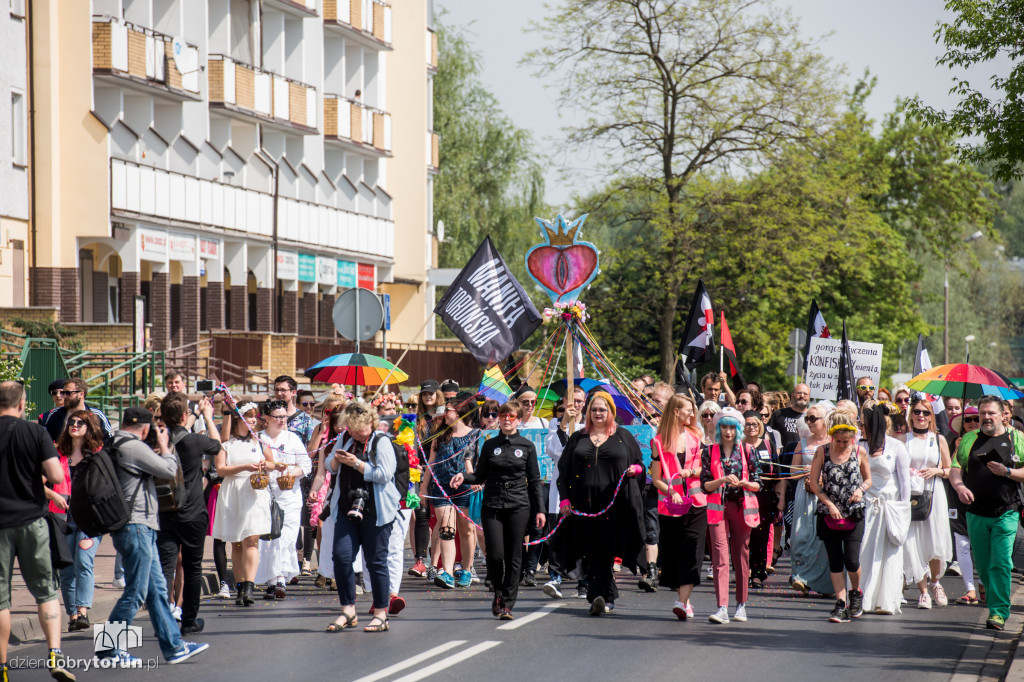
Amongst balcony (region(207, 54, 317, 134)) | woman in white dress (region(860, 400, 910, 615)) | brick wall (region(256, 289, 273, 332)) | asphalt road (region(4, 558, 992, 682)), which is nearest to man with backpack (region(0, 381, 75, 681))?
asphalt road (region(4, 558, 992, 682))

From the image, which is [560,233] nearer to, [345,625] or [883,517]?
[883,517]

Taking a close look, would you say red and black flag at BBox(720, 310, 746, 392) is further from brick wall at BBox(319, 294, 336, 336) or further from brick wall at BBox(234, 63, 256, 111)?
brick wall at BBox(319, 294, 336, 336)

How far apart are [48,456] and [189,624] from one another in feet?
7.77

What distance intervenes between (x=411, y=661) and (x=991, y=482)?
4.93 m

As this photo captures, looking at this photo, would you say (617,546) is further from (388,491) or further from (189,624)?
(189,624)

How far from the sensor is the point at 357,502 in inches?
433

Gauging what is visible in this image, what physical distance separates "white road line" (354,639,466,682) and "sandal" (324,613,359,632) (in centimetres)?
100

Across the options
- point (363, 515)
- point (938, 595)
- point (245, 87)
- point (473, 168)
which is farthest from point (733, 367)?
point (473, 168)

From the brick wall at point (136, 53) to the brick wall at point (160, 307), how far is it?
4.97 meters

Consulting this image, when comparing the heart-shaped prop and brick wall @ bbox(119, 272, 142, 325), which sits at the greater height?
brick wall @ bbox(119, 272, 142, 325)

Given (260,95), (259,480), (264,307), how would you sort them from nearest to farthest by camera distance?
(259,480) → (260,95) → (264,307)

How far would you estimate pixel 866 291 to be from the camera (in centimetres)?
4778

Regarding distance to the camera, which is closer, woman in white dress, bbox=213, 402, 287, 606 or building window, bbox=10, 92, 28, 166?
woman in white dress, bbox=213, 402, 287, 606

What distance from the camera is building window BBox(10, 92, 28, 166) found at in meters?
31.5
